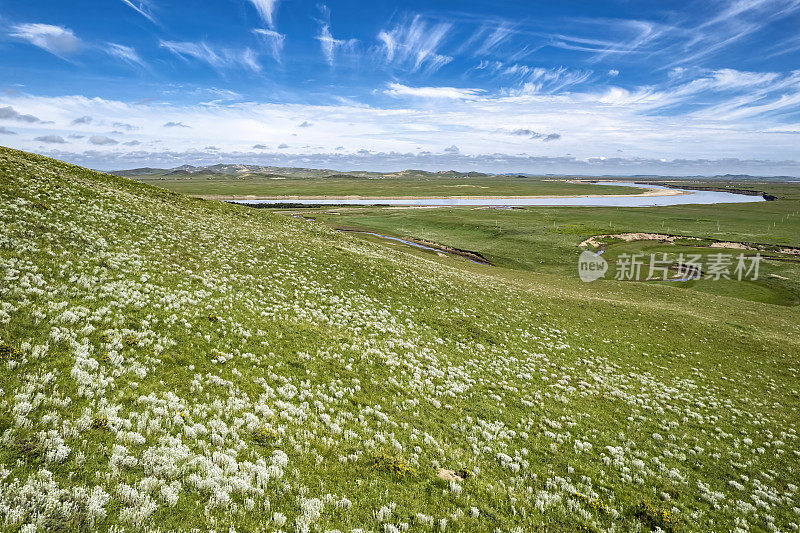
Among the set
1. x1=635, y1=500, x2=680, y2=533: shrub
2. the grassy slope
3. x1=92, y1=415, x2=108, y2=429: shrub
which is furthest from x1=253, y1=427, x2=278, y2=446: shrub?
x1=635, y1=500, x2=680, y2=533: shrub

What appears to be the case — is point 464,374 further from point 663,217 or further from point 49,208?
point 663,217

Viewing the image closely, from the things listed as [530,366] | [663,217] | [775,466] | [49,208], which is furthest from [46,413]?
[663,217]

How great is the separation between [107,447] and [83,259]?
655 inches

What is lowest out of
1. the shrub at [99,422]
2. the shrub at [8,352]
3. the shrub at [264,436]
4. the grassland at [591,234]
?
the grassland at [591,234]

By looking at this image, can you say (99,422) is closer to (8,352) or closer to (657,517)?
(8,352)

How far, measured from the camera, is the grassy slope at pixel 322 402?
805 centimetres

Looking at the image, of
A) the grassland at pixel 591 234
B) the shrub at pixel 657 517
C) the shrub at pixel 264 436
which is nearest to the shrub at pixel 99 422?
the shrub at pixel 264 436
